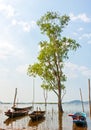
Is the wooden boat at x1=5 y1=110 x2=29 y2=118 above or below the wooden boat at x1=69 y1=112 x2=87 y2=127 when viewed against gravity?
above

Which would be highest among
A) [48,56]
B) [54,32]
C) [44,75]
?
[54,32]

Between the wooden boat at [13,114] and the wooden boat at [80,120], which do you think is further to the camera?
the wooden boat at [13,114]

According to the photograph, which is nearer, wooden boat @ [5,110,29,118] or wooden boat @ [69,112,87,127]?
wooden boat @ [69,112,87,127]

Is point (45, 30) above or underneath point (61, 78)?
above

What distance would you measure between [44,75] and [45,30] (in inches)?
293

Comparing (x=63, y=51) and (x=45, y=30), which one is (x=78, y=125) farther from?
(x=45, y=30)

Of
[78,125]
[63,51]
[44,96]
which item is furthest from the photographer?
[44,96]

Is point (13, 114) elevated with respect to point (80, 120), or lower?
elevated

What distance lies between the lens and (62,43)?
4644 centimetres

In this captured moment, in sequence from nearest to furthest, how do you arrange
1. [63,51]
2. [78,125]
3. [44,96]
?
1. [78,125]
2. [63,51]
3. [44,96]

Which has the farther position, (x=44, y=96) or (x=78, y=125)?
(x=44, y=96)

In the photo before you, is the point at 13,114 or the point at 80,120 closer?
the point at 80,120

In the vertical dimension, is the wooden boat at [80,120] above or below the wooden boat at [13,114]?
below

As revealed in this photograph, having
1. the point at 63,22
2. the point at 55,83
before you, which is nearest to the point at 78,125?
the point at 55,83
